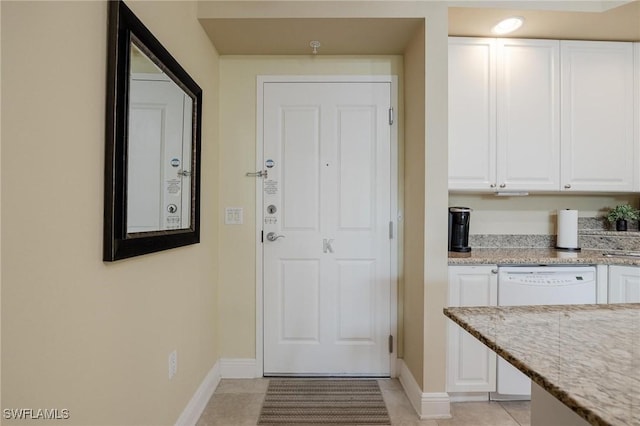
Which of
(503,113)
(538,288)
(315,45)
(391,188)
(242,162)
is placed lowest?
(538,288)

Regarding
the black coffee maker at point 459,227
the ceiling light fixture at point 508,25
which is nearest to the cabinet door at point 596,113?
the ceiling light fixture at point 508,25

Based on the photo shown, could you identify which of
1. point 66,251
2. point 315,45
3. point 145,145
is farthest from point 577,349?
point 315,45

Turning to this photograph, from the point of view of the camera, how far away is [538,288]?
1946mm

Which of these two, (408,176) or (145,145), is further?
(408,176)

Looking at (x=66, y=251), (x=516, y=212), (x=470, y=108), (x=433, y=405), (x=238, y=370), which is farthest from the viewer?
(x=516, y=212)

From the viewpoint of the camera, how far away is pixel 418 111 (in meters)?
2.00

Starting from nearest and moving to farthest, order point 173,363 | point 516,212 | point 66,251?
point 66,251 → point 173,363 → point 516,212

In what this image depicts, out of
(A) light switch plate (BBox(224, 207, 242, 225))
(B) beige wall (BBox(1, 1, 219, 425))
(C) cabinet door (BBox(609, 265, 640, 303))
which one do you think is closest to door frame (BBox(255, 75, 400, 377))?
(A) light switch plate (BBox(224, 207, 242, 225))

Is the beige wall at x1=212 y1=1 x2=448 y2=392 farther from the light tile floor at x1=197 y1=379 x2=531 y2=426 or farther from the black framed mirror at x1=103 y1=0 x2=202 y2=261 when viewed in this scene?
the black framed mirror at x1=103 y1=0 x2=202 y2=261

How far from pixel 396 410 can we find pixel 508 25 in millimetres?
2451

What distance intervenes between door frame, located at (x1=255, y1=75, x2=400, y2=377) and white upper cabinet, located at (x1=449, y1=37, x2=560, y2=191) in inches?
14.9

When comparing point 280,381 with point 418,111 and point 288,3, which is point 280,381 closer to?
point 418,111

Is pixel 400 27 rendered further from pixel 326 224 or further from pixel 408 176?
pixel 326 224

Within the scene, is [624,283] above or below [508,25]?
below
